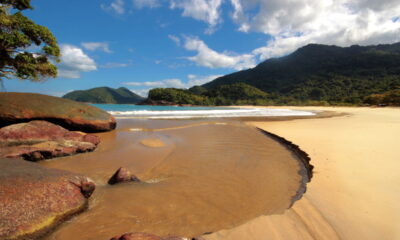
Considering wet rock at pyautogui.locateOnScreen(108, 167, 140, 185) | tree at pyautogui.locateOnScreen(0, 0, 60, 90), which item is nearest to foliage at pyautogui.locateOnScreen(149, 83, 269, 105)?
tree at pyautogui.locateOnScreen(0, 0, 60, 90)

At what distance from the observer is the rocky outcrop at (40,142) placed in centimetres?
486

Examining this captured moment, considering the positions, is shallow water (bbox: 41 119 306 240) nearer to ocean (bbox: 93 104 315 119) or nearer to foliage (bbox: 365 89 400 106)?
ocean (bbox: 93 104 315 119)

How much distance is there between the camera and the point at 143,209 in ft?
9.32

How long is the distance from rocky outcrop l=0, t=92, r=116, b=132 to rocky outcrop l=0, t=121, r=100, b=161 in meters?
1.05

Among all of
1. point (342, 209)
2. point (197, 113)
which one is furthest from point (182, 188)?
point (197, 113)

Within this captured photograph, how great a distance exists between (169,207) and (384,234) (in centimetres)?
290

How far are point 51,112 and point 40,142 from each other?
7.82 ft

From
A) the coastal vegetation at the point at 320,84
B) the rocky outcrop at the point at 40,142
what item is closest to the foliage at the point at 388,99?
the coastal vegetation at the point at 320,84

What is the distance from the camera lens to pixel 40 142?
552cm

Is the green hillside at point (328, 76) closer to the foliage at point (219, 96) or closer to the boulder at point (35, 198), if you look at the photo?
the foliage at point (219, 96)

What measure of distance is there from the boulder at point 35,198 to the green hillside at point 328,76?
76671 mm

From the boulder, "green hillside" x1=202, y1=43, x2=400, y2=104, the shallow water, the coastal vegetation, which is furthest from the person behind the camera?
"green hillside" x1=202, y1=43, x2=400, y2=104

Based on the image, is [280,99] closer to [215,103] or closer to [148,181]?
[215,103]

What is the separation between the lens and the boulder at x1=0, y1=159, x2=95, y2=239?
6.78ft
